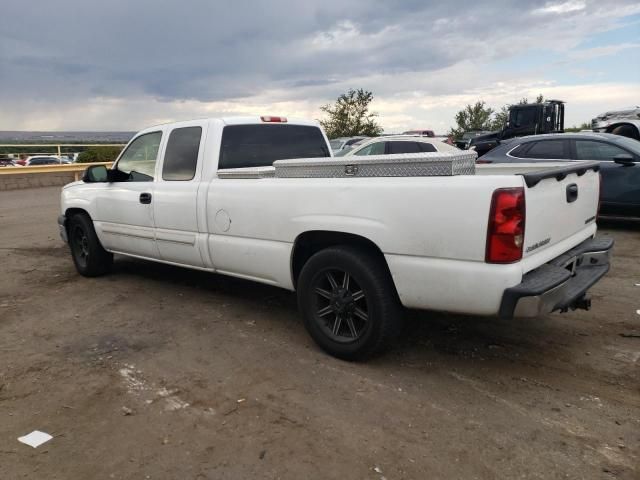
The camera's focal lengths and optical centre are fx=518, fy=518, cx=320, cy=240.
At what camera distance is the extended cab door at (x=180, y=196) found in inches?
188

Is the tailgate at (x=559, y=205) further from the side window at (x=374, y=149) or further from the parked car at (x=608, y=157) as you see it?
the side window at (x=374, y=149)

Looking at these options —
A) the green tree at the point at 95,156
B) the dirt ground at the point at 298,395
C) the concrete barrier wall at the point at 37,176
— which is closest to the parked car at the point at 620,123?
the dirt ground at the point at 298,395

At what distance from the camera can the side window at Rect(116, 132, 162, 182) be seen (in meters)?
5.41

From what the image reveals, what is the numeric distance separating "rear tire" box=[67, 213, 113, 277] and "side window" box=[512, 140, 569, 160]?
273 inches

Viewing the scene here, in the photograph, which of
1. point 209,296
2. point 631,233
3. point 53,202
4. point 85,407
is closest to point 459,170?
point 85,407

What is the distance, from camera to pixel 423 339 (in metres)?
4.25

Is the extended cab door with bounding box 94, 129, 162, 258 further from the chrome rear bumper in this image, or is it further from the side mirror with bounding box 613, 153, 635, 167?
the side mirror with bounding box 613, 153, 635, 167

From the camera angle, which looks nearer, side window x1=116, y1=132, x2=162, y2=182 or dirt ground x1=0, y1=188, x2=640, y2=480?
dirt ground x1=0, y1=188, x2=640, y2=480

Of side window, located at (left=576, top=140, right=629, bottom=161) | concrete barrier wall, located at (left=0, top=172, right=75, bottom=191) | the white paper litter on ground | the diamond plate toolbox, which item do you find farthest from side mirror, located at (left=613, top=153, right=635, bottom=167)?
concrete barrier wall, located at (left=0, top=172, right=75, bottom=191)

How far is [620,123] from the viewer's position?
497 inches

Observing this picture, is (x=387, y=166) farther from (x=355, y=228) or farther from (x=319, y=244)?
(x=319, y=244)

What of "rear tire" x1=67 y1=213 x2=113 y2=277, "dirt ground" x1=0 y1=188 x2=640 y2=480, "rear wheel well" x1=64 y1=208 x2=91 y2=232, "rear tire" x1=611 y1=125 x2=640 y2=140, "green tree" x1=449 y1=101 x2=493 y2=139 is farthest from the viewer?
"green tree" x1=449 y1=101 x2=493 y2=139

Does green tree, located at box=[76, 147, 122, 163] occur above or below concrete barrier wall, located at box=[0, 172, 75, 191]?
above

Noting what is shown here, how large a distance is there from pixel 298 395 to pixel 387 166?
1.62 m
